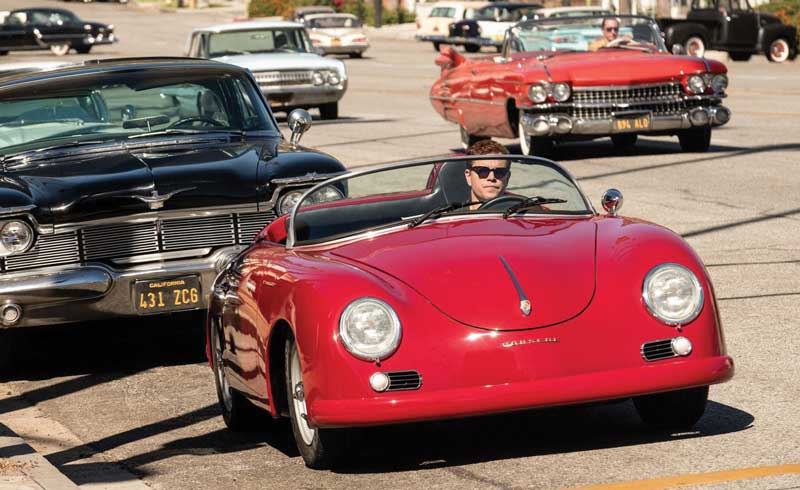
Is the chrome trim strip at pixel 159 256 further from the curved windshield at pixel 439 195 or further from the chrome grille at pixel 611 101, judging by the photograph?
the chrome grille at pixel 611 101

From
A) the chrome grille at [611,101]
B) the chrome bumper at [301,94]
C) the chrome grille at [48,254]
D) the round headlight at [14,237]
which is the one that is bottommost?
the chrome bumper at [301,94]

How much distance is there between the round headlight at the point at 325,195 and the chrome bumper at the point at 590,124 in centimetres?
1058

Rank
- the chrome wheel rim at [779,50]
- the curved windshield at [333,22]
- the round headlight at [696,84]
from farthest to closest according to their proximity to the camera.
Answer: the curved windshield at [333,22]
the chrome wheel rim at [779,50]
the round headlight at [696,84]

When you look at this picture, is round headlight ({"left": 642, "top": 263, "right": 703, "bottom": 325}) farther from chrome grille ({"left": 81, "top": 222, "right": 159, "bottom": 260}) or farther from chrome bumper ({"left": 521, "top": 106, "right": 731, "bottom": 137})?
chrome bumper ({"left": 521, "top": 106, "right": 731, "bottom": 137})

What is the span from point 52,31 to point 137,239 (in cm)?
5039

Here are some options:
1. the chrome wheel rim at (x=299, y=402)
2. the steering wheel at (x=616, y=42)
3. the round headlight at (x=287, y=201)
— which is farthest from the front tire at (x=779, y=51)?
the chrome wheel rim at (x=299, y=402)

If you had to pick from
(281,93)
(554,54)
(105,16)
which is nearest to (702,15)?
(281,93)

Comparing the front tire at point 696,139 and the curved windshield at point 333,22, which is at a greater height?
the front tire at point 696,139

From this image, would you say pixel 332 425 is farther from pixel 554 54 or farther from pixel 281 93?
pixel 281 93

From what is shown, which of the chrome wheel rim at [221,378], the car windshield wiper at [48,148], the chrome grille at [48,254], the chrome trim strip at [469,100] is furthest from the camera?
the chrome trim strip at [469,100]

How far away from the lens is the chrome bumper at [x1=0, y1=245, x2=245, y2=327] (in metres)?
8.53

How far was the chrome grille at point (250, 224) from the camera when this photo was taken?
9.01 metres

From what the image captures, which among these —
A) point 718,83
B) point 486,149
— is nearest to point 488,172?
point 486,149

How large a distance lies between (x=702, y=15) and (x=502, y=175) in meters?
33.7
